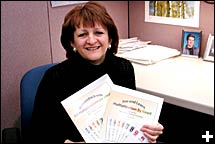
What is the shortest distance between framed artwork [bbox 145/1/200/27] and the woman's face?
788 mm

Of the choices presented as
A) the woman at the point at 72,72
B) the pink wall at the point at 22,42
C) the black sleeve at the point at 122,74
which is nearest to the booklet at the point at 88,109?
Result: the woman at the point at 72,72

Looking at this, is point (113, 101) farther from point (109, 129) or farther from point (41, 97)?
point (41, 97)

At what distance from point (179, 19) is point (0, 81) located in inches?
42.6

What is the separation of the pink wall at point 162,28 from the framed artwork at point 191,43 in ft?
0.09

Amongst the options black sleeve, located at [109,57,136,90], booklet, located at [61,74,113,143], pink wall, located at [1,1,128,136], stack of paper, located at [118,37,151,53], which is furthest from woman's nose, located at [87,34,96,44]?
stack of paper, located at [118,37,151,53]

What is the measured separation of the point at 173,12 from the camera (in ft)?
6.61

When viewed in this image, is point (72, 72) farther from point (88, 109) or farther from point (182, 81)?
point (182, 81)

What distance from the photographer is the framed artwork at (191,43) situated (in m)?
1.93

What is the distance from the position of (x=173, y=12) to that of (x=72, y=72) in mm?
947

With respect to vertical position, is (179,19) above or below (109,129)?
above

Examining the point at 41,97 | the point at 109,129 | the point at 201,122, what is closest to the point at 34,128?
the point at 41,97

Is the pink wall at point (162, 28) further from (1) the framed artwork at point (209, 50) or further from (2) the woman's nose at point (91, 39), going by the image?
(2) the woman's nose at point (91, 39)

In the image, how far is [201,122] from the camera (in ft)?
6.44

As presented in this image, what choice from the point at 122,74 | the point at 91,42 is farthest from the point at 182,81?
the point at 91,42
